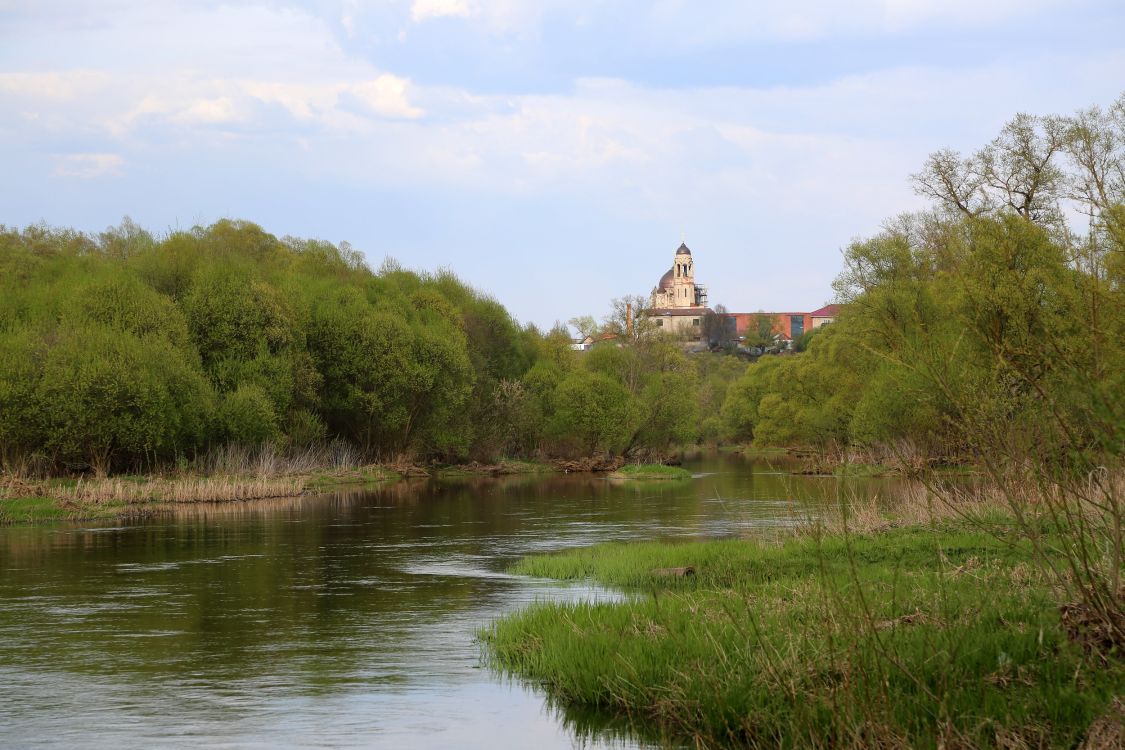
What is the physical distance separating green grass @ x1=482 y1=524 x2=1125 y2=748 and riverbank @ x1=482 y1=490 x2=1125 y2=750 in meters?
0.03

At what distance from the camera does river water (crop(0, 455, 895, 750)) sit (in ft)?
45.0

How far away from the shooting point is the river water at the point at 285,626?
13.7 metres

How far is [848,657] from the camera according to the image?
902 centimetres

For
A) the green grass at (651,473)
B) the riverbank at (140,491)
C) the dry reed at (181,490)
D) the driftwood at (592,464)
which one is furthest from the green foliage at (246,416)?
the driftwood at (592,464)

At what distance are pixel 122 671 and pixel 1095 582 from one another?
43.6 feet

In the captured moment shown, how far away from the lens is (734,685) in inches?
491

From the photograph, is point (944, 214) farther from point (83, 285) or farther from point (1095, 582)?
point (1095, 582)

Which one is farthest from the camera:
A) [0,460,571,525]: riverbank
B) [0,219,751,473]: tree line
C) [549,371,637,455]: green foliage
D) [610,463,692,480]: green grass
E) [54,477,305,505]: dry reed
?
[549,371,637,455]: green foliage

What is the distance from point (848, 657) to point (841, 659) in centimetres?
298

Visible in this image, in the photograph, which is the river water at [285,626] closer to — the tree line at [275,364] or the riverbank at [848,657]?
the riverbank at [848,657]

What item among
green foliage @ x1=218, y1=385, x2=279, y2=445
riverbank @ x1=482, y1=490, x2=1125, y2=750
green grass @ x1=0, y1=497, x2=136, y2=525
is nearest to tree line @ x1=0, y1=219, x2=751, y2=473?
green foliage @ x1=218, y1=385, x2=279, y2=445

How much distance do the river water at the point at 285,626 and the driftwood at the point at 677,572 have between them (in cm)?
121

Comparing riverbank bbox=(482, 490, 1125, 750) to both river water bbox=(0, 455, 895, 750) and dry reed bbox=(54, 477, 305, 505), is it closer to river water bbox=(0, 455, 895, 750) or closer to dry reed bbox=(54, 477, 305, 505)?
river water bbox=(0, 455, 895, 750)

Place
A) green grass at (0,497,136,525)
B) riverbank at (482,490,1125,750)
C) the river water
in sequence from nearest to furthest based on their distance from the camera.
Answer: riverbank at (482,490,1125,750) → the river water → green grass at (0,497,136,525)
